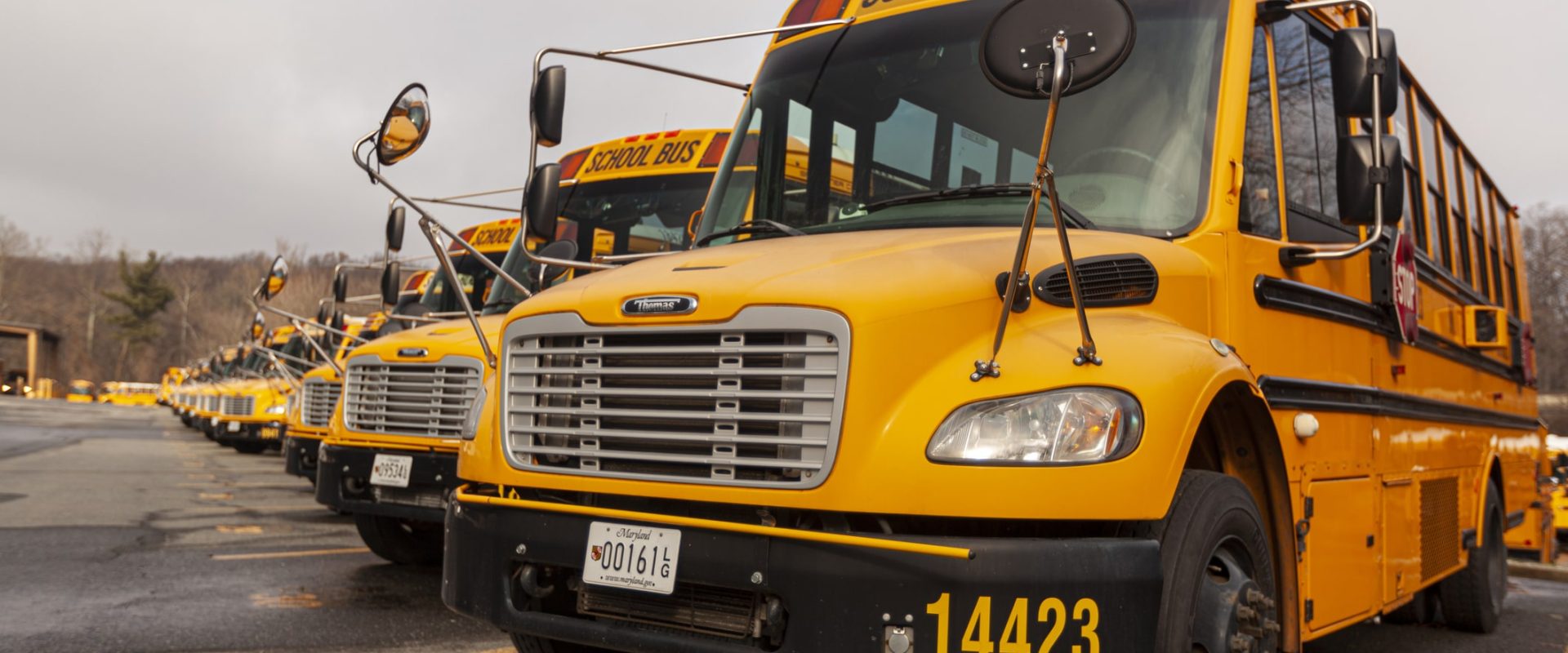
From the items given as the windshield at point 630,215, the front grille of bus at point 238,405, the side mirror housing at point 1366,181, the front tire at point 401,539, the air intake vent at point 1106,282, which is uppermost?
the windshield at point 630,215

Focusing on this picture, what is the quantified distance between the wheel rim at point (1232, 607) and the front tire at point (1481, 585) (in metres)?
3.66

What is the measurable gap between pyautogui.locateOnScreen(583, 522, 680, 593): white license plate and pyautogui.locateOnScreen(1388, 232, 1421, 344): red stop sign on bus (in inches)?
123

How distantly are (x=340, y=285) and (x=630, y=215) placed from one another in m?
2.92

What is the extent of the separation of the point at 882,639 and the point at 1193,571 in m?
0.82

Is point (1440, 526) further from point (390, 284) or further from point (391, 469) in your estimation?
point (390, 284)

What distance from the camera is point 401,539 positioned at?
25.2ft

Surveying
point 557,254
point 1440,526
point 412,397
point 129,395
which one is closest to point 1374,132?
point 1440,526

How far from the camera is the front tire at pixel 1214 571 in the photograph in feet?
9.94

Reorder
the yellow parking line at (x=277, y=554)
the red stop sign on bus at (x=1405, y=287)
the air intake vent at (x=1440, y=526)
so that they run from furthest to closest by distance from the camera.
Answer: the yellow parking line at (x=277, y=554)
the air intake vent at (x=1440, y=526)
the red stop sign on bus at (x=1405, y=287)

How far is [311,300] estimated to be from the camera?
253 ft

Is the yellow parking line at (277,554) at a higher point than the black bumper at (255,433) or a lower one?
lower

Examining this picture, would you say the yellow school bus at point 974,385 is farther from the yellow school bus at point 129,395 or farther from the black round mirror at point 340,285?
the yellow school bus at point 129,395

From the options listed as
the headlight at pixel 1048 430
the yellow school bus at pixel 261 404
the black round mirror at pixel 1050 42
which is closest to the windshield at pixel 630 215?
the black round mirror at pixel 1050 42

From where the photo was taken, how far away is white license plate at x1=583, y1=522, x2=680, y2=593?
311cm
